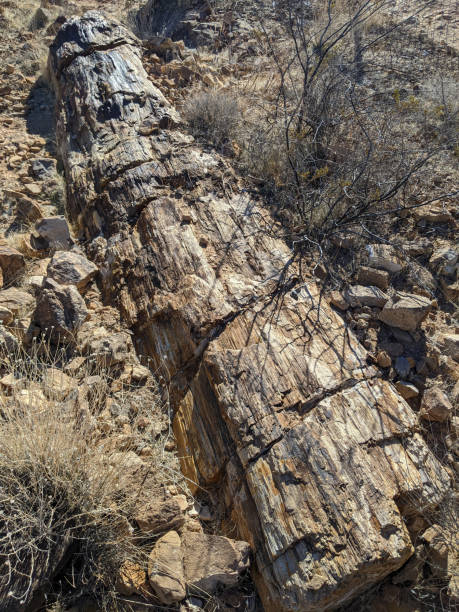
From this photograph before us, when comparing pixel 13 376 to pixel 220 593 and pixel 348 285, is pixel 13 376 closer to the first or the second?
pixel 220 593

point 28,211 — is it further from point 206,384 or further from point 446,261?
point 446,261

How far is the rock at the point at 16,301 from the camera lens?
9.62 ft

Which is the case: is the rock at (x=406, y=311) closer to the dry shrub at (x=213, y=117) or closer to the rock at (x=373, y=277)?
Result: the rock at (x=373, y=277)

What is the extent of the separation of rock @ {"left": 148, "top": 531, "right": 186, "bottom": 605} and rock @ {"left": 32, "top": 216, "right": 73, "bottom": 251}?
2.35 metres

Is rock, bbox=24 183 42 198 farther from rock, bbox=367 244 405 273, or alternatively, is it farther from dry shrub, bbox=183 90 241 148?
rock, bbox=367 244 405 273

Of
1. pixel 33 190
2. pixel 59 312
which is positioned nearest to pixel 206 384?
pixel 59 312

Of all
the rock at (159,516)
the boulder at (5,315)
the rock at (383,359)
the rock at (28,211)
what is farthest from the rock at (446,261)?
the rock at (28,211)

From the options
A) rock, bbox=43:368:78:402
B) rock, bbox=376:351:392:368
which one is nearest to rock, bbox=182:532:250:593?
rock, bbox=43:368:78:402

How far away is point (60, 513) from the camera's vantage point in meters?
2.03

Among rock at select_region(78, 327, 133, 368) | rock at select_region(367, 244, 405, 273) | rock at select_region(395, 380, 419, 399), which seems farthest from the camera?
rock at select_region(367, 244, 405, 273)

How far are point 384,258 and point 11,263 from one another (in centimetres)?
272

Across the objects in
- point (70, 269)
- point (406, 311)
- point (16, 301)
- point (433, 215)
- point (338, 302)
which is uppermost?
point (433, 215)

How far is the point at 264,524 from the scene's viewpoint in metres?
2.11

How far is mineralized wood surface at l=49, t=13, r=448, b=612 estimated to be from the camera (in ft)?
6.64
